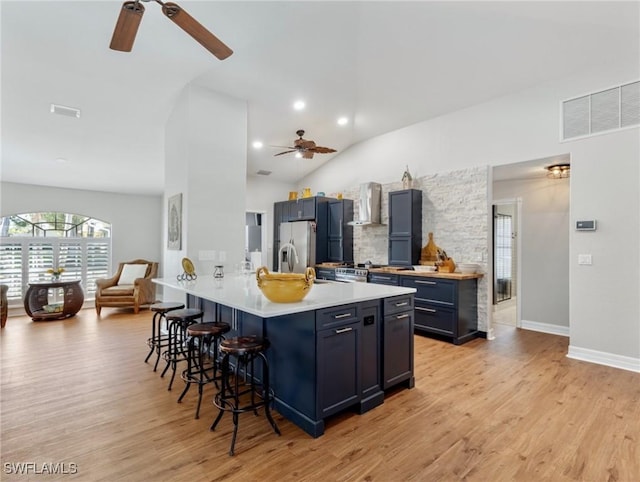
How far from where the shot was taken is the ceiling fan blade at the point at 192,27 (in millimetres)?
2021

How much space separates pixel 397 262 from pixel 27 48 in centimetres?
518

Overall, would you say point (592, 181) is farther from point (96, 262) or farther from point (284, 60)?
point (96, 262)

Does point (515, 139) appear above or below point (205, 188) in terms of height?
above

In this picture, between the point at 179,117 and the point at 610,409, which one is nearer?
the point at 610,409

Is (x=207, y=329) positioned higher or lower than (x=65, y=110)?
lower

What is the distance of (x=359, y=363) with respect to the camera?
96.2 inches

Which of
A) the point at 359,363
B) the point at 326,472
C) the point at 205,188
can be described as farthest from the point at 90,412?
the point at 205,188

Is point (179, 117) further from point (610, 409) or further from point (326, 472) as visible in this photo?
point (610, 409)

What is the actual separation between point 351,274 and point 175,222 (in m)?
2.91

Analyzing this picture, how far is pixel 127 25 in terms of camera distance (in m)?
2.09

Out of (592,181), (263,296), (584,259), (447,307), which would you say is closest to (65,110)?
(263,296)

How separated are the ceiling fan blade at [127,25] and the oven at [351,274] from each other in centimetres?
408

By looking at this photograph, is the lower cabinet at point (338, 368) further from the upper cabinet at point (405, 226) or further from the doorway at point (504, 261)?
the doorway at point (504, 261)

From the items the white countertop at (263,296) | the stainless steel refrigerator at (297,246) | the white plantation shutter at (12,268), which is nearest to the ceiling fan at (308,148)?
the stainless steel refrigerator at (297,246)
